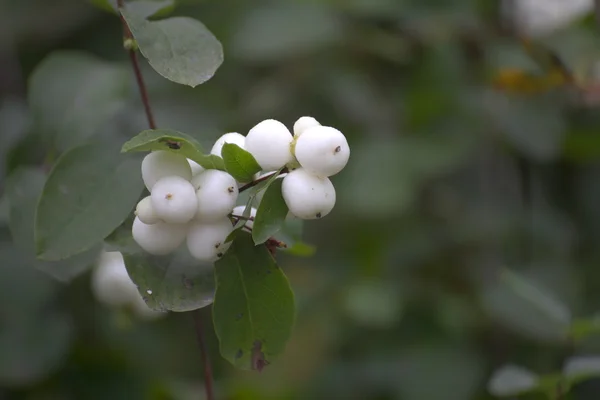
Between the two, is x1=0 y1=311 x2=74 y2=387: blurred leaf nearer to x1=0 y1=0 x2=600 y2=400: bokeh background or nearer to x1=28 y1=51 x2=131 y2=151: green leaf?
x1=0 y1=0 x2=600 y2=400: bokeh background

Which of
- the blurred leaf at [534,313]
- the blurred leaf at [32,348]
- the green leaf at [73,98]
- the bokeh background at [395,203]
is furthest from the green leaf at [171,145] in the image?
the blurred leaf at [32,348]

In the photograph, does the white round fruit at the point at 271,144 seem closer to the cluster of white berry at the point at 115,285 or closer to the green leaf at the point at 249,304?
the green leaf at the point at 249,304

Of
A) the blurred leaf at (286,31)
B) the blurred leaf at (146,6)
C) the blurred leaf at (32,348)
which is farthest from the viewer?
the blurred leaf at (286,31)

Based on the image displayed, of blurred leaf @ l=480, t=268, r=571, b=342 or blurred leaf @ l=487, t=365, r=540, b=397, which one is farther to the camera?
blurred leaf @ l=480, t=268, r=571, b=342

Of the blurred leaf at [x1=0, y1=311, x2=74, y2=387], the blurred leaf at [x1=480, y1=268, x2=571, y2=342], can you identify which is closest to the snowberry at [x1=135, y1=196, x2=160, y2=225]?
the blurred leaf at [x1=480, y1=268, x2=571, y2=342]

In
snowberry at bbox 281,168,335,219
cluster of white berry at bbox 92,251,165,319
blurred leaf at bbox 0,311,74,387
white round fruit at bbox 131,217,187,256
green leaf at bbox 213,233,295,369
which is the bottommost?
blurred leaf at bbox 0,311,74,387

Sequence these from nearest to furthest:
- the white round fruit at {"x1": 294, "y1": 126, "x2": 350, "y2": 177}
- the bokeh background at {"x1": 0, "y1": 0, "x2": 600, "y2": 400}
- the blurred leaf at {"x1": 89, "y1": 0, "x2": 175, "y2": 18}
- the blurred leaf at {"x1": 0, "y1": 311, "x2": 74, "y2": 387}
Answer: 1. the white round fruit at {"x1": 294, "y1": 126, "x2": 350, "y2": 177}
2. the blurred leaf at {"x1": 89, "y1": 0, "x2": 175, "y2": 18}
3. the blurred leaf at {"x1": 0, "y1": 311, "x2": 74, "y2": 387}
4. the bokeh background at {"x1": 0, "y1": 0, "x2": 600, "y2": 400}

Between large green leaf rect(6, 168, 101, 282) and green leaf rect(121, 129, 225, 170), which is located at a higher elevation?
green leaf rect(121, 129, 225, 170)
